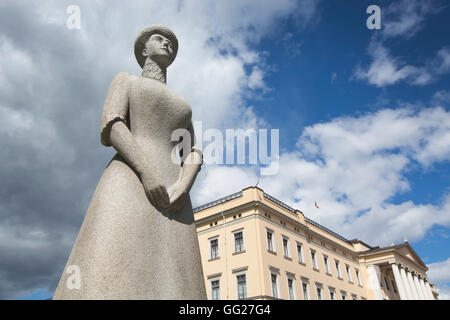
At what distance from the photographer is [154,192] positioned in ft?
9.45

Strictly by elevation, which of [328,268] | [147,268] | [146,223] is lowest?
[147,268]

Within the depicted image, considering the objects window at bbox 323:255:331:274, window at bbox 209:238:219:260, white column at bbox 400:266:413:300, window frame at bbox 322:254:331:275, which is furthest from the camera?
white column at bbox 400:266:413:300

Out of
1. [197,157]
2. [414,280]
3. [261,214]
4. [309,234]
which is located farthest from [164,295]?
[414,280]

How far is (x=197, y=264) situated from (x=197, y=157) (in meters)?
1.06

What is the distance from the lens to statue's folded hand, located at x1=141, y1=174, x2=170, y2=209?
2869mm

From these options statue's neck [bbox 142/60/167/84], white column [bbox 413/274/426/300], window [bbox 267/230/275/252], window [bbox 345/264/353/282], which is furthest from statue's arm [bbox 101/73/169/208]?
white column [bbox 413/274/426/300]

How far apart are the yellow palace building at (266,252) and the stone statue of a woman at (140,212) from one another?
76.1 ft

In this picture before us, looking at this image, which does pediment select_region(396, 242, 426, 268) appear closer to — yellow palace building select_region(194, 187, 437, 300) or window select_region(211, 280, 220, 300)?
yellow palace building select_region(194, 187, 437, 300)

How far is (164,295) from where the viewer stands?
103 inches

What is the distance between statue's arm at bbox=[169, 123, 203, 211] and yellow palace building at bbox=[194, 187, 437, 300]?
22.9 metres

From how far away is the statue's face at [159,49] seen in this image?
3.72 meters

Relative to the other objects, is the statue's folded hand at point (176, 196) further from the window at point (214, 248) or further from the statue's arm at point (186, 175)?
the window at point (214, 248)

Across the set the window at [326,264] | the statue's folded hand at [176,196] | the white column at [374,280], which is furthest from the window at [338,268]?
the statue's folded hand at [176,196]
